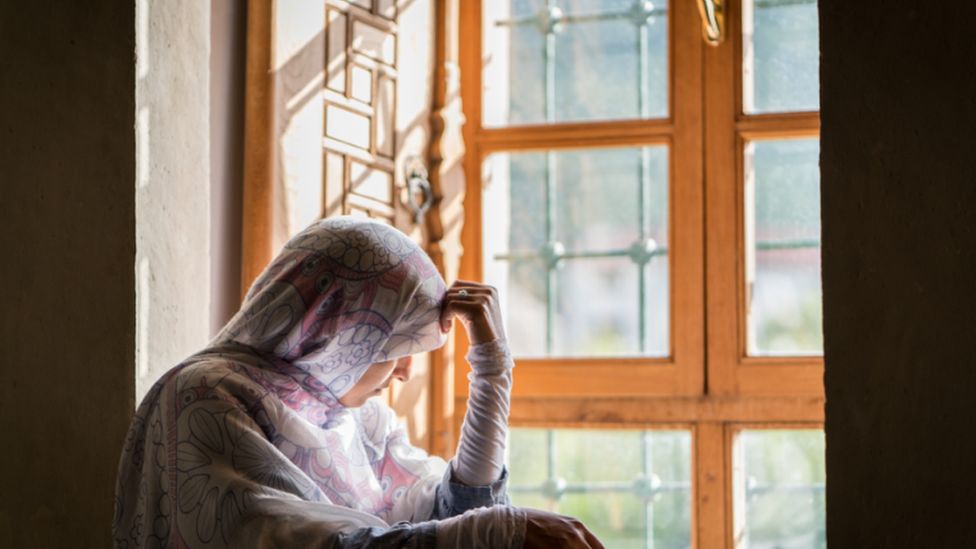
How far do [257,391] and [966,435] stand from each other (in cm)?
97

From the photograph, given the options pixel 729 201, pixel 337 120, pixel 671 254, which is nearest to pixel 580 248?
pixel 671 254

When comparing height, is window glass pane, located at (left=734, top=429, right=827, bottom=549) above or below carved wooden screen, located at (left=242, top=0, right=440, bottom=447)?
below

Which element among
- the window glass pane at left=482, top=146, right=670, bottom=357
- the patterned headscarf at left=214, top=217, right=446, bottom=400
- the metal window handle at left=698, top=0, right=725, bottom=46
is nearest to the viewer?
the patterned headscarf at left=214, top=217, right=446, bottom=400

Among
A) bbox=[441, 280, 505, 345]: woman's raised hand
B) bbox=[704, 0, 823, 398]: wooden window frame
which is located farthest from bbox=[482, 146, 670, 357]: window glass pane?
bbox=[441, 280, 505, 345]: woman's raised hand

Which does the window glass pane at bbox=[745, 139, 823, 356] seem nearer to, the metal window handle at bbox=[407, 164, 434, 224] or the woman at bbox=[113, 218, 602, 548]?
the metal window handle at bbox=[407, 164, 434, 224]

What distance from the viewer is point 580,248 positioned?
3.23 meters

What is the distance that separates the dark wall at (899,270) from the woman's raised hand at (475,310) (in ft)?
1.93

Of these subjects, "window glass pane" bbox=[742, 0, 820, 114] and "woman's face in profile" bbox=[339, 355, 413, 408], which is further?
"window glass pane" bbox=[742, 0, 820, 114]

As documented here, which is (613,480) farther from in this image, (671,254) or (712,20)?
(712,20)

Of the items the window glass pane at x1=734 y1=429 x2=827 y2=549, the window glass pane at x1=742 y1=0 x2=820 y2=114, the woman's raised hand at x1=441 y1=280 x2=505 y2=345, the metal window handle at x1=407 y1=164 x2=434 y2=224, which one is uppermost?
the window glass pane at x1=742 y1=0 x2=820 y2=114

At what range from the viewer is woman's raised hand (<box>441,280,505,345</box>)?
7.66 feet

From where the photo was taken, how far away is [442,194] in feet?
10.5

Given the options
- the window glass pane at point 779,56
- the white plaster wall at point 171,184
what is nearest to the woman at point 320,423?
the white plaster wall at point 171,184

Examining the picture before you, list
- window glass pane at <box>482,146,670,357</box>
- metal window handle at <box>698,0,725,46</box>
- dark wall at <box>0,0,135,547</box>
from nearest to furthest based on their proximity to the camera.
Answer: dark wall at <box>0,0,135,547</box>
metal window handle at <box>698,0,725,46</box>
window glass pane at <box>482,146,670,357</box>
